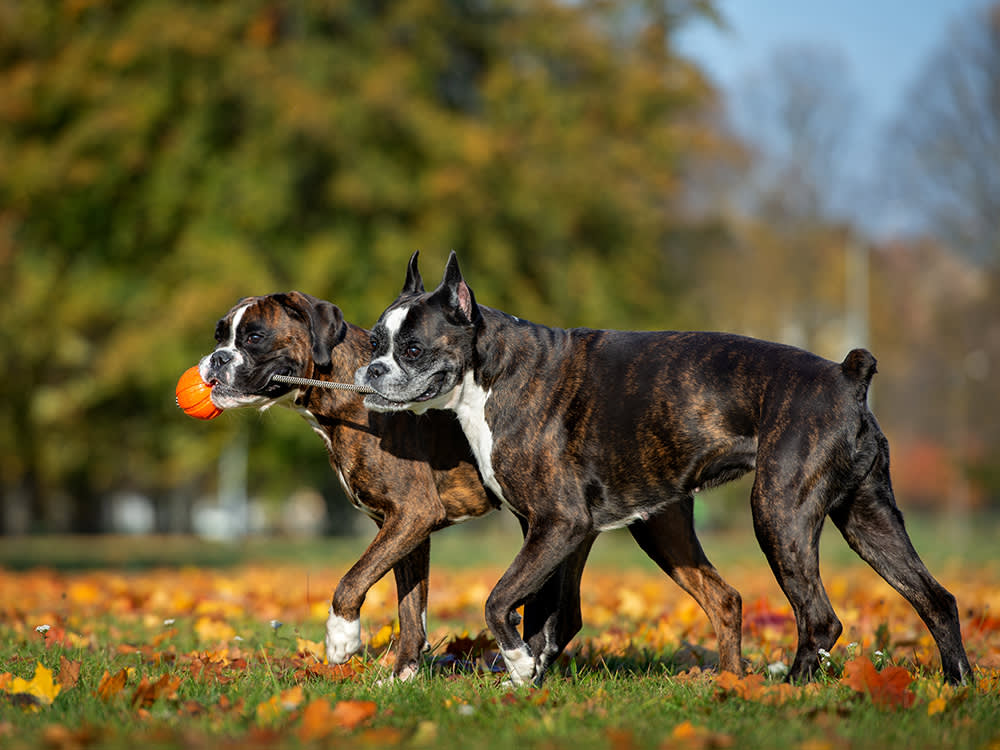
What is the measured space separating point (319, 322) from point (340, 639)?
A: 5.12 feet

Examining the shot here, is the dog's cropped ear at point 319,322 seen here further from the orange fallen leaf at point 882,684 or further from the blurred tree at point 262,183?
the blurred tree at point 262,183

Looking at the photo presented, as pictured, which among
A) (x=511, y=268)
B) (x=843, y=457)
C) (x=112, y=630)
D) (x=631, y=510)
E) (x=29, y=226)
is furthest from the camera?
(x=511, y=268)

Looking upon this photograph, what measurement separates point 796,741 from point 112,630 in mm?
4728

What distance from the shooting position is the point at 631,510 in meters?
5.04

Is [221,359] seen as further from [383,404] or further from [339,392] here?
[383,404]

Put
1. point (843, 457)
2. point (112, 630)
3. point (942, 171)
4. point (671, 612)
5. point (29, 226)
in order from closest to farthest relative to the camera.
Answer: point (843, 457) < point (112, 630) < point (671, 612) < point (29, 226) < point (942, 171)

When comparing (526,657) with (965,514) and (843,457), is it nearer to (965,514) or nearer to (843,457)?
(843,457)

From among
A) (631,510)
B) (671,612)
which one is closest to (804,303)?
(671,612)

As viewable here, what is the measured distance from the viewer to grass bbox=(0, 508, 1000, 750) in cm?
342

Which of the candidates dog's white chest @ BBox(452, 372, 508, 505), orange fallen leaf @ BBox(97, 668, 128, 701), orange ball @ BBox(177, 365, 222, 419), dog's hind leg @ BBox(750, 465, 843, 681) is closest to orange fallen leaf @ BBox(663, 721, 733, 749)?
dog's hind leg @ BBox(750, 465, 843, 681)

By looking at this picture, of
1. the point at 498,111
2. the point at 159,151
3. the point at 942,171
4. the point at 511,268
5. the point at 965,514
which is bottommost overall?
the point at 965,514

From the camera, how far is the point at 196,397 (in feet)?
18.4

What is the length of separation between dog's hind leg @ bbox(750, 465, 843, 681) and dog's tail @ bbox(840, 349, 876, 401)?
43cm

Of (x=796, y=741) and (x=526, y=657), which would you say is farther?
(x=526, y=657)
